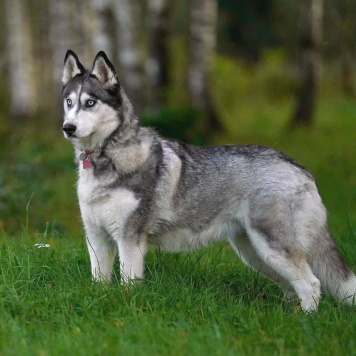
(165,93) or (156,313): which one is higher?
→ (156,313)

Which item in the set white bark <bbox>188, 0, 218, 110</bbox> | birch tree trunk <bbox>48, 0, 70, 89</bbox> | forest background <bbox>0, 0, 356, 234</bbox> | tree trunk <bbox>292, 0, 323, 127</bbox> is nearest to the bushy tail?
forest background <bbox>0, 0, 356, 234</bbox>

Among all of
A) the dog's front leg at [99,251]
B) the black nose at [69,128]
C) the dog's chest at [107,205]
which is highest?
the black nose at [69,128]

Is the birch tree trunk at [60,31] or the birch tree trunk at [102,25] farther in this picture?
the birch tree trunk at [60,31]

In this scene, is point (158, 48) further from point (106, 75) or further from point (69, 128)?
point (69, 128)

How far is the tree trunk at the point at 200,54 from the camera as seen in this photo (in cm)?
1719

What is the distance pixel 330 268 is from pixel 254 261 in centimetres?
66

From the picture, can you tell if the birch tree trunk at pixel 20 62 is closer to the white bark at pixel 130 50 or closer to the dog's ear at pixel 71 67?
the white bark at pixel 130 50

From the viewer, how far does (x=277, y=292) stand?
270 inches

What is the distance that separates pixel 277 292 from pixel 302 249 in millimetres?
576

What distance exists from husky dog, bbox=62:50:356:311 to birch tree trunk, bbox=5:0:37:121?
16439mm

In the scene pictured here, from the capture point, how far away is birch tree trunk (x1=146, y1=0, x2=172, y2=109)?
57.0ft

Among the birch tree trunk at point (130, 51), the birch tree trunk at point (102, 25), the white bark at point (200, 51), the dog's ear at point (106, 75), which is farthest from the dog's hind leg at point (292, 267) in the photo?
the birch tree trunk at point (102, 25)

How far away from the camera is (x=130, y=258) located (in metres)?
6.22

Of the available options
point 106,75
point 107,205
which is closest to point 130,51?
point 106,75
